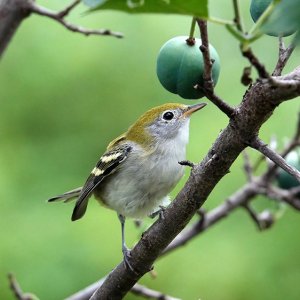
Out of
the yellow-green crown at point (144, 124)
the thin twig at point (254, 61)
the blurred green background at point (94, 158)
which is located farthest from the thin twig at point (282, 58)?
the blurred green background at point (94, 158)

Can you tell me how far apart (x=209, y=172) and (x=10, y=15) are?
981 mm

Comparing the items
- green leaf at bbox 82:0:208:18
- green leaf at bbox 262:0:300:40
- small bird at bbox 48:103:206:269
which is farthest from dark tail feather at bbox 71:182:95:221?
green leaf at bbox 262:0:300:40

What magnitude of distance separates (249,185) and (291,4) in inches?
88.4

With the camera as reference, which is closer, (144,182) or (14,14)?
(14,14)

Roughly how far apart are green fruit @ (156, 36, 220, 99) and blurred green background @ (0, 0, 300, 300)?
2304 mm

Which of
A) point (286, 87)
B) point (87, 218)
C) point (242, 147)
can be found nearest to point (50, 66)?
point (87, 218)

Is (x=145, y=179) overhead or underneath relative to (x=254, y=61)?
underneath

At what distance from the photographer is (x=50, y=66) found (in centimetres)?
496

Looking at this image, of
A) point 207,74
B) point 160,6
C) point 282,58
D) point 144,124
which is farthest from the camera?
point 144,124

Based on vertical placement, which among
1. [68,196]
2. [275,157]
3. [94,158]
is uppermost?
[275,157]

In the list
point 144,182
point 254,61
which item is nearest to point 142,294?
point 144,182

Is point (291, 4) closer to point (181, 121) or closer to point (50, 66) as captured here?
point (181, 121)

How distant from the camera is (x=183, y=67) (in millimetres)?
1848

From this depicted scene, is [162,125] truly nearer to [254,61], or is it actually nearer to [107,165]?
[107,165]
